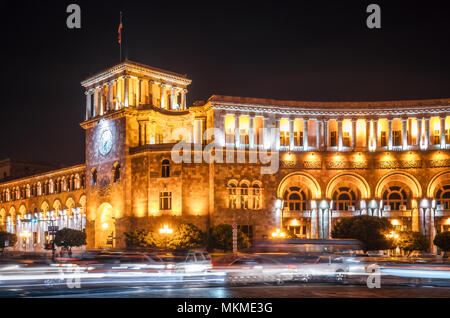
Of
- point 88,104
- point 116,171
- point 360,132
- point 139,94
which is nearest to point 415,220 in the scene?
point 360,132

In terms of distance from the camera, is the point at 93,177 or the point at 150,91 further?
the point at 150,91

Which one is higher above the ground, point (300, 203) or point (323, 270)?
point (300, 203)

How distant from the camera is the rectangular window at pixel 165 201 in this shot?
5369 cm

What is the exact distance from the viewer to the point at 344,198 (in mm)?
58656

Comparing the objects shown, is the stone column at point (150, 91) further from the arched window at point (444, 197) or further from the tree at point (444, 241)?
the tree at point (444, 241)

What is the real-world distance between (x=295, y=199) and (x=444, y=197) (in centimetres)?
1431

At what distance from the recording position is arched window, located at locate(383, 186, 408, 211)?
190ft

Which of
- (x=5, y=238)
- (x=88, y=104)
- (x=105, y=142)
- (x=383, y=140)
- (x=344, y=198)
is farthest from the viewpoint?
(x=5, y=238)

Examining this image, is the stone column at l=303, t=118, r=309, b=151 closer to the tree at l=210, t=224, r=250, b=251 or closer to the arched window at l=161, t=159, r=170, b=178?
the tree at l=210, t=224, r=250, b=251

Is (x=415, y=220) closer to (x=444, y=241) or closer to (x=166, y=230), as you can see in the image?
(x=444, y=241)

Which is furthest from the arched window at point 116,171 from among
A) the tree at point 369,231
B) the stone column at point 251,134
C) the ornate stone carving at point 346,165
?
the tree at point 369,231

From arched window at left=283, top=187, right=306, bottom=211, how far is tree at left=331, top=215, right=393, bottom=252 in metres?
8.40
